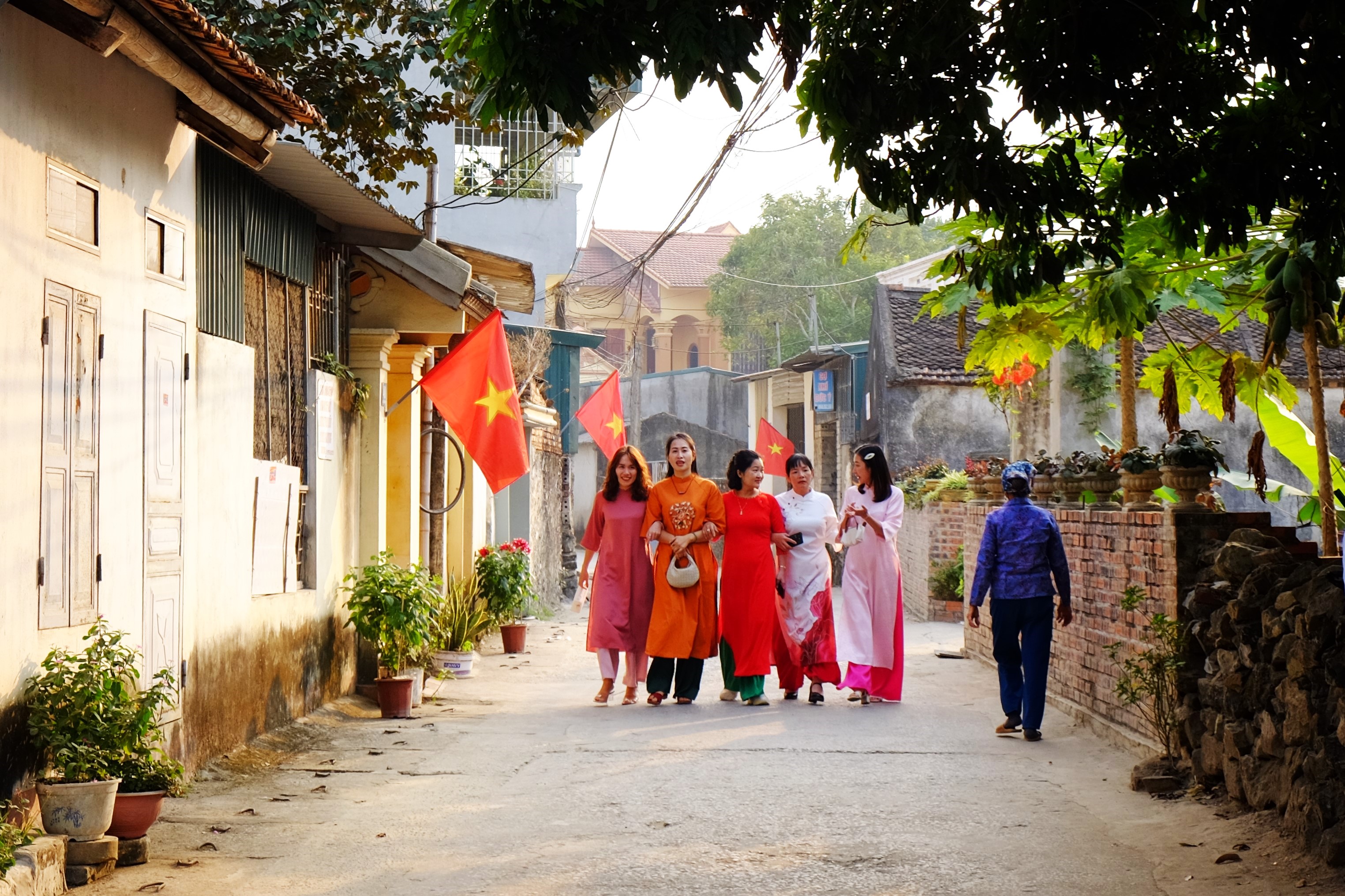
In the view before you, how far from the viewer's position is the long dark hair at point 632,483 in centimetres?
1099

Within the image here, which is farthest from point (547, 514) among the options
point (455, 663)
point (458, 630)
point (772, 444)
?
point (455, 663)

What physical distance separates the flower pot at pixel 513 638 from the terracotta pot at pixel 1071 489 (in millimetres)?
6250

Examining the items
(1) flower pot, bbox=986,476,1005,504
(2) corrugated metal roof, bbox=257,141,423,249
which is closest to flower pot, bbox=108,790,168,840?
(2) corrugated metal roof, bbox=257,141,423,249

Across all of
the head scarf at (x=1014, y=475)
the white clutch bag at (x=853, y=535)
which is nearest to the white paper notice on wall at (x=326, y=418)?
the white clutch bag at (x=853, y=535)

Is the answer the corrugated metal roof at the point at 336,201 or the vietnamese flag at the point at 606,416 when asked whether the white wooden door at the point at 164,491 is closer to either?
the corrugated metal roof at the point at 336,201

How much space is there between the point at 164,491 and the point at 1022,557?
5.08 m

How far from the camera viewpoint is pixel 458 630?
505 inches

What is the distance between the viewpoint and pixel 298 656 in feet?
29.8

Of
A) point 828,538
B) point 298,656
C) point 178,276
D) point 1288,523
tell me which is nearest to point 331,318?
point 298,656

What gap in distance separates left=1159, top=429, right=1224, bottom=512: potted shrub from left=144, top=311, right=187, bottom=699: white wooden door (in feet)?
17.0

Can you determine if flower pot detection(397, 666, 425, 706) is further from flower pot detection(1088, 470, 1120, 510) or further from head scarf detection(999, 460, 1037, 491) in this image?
flower pot detection(1088, 470, 1120, 510)

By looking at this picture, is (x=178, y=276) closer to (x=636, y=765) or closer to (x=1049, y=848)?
(x=636, y=765)

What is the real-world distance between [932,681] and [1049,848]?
623cm

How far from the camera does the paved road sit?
5.32 m
